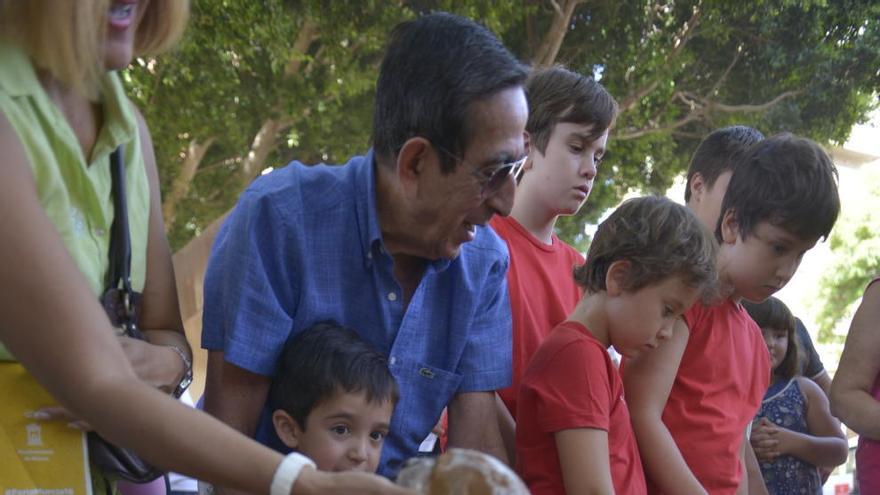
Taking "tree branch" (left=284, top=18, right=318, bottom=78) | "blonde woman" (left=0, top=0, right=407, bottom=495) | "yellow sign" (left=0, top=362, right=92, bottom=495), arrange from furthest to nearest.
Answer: "tree branch" (left=284, top=18, right=318, bottom=78) → "yellow sign" (left=0, top=362, right=92, bottom=495) → "blonde woman" (left=0, top=0, right=407, bottom=495)

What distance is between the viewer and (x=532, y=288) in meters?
4.04

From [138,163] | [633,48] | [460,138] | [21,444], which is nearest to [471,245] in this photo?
[460,138]

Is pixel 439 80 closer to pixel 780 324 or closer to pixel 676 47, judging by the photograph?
pixel 780 324

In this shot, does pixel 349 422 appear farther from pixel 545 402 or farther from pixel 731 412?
pixel 731 412

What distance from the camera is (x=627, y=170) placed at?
1539cm

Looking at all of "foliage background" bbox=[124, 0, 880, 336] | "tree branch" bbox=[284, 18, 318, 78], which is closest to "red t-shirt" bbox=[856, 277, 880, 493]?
"foliage background" bbox=[124, 0, 880, 336]

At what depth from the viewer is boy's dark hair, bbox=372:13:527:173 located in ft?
9.59

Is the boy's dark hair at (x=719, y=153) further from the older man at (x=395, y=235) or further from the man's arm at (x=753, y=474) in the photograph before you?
the older man at (x=395, y=235)

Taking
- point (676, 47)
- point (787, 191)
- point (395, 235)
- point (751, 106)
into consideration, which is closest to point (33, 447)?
point (395, 235)

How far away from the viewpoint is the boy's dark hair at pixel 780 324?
206 inches

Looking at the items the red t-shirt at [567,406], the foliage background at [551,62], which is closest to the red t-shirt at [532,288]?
the red t-shirt at [567,406]

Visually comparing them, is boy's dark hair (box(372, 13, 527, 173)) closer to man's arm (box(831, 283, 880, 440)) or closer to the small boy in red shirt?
the small boy in red shirt

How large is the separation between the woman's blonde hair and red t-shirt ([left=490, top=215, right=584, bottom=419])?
6.44ft

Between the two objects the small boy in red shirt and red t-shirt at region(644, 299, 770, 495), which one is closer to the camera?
the small boy in red shirt
